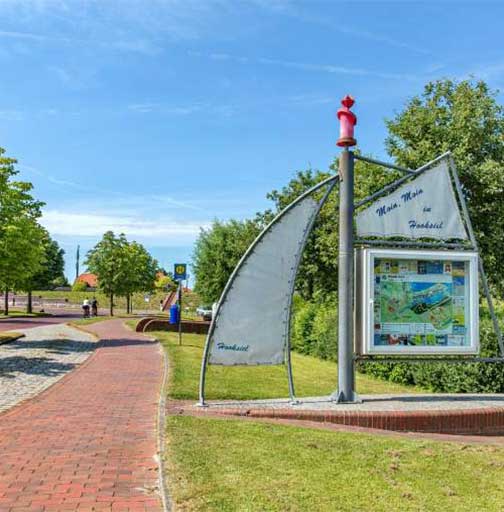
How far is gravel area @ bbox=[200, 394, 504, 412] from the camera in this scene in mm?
7770

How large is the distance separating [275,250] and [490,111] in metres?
14.1

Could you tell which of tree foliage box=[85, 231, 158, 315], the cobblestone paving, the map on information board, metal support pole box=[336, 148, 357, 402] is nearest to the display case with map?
the map on information board

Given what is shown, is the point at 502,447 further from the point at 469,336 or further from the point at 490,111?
the point at 490,111

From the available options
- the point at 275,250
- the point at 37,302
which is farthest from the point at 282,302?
the point at 37,302

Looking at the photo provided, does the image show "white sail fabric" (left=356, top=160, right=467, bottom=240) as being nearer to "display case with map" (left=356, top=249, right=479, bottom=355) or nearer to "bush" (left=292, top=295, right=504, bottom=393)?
"display case with map" (left=356, top=249, right=479, bottom=355)

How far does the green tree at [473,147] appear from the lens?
18344mm

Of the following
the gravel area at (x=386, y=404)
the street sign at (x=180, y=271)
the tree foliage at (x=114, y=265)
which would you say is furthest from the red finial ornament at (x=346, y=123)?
the tree foliage at (x=114, y=265)

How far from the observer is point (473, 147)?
19.0 meters

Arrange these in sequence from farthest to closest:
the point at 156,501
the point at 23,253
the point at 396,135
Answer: the point at 396,135 < the point at 23,253 < the point at 156,501

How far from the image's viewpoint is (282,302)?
27.6 ft

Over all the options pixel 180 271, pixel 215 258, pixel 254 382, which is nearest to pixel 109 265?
pixel 215 258

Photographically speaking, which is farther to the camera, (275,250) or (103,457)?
(275,250)

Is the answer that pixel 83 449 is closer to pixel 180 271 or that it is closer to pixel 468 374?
pixel 468 374

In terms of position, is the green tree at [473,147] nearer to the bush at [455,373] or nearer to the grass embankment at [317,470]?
the bush at [455,373]
